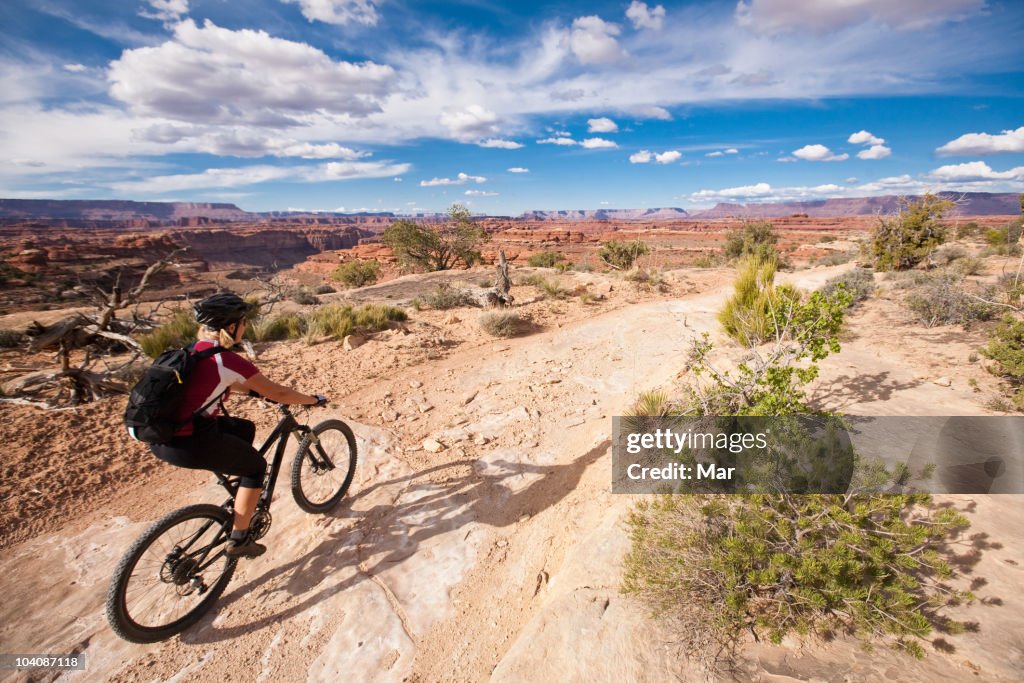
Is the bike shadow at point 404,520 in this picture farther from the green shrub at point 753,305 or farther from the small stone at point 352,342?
Answer: the small stone at point 352,342

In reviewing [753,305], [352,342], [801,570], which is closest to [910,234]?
[753,305]

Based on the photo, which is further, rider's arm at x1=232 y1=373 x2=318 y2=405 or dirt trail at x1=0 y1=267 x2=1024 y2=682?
rider's arm at x1=232 y1=373 x2=318 y2=405

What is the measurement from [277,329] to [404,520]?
6637mm

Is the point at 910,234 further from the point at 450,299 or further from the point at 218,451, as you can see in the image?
the point at 218,451

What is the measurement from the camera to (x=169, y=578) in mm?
2713

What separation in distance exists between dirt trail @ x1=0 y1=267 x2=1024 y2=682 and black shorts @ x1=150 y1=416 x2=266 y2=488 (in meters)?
0.95

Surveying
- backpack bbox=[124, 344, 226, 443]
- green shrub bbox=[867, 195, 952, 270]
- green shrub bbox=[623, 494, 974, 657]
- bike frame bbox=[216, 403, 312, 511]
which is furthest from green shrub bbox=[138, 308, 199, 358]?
green shrub bbox=[867, 195, 952, 270]

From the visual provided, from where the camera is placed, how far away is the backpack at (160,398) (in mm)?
2275

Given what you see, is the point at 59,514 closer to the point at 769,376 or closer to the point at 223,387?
the point at 223,387

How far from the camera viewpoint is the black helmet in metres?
2.53

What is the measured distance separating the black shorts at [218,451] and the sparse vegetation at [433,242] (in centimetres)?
2581

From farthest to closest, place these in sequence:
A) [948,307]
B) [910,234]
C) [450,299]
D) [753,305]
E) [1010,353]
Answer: [910,234] → [450,299] → [753,305] → [948,307] → [1010,353]

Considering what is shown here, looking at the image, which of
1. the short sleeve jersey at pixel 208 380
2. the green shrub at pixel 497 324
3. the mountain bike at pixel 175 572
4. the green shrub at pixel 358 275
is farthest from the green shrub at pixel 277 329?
the green shrub at pixel 358 275

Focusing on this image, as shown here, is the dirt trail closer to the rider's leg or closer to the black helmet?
the rider's leg
